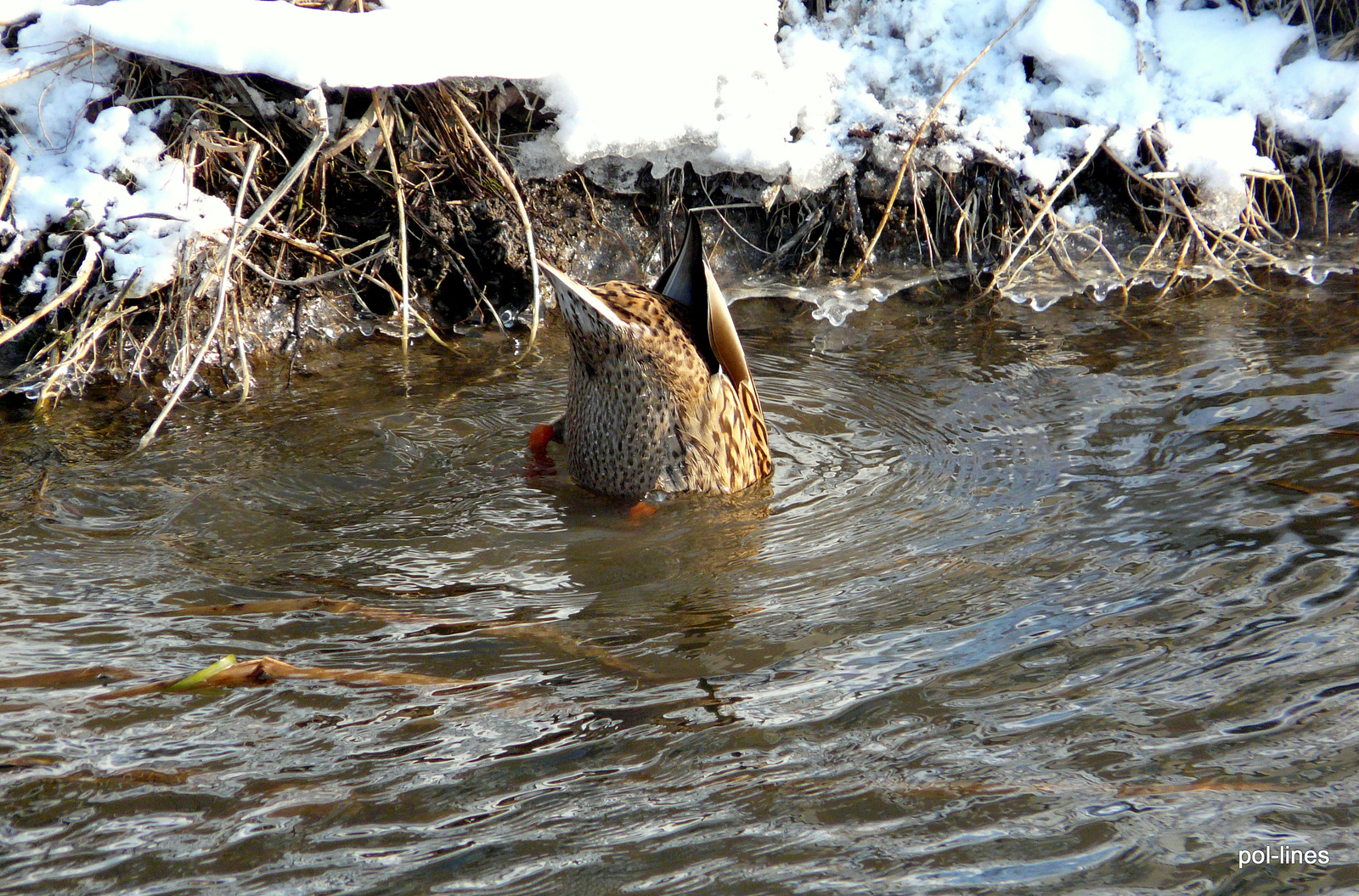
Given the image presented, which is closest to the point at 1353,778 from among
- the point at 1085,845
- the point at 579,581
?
the point at 1085,845

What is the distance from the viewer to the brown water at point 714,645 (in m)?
1.75

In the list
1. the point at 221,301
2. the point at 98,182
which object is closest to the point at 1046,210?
the point at 221,301

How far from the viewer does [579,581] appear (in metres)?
2.81

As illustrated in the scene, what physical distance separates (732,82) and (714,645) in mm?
3055

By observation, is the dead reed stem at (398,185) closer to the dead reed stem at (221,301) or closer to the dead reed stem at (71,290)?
the dead reed stem at (221,301)

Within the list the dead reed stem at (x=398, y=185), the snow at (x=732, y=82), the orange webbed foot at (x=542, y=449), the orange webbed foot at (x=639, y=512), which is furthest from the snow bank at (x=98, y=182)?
the orange webbed foot at (x=639, y=512)

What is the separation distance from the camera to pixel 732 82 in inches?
184

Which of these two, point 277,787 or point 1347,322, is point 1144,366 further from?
point 277,787

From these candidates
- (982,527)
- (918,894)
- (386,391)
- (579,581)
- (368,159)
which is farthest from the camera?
(368,159)

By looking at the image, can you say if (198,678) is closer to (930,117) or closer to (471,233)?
(471,233)

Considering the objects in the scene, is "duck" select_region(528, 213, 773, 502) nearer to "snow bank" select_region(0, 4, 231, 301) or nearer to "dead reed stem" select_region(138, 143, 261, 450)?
"dead reed stem" select_region(138, 143, 261, 450)

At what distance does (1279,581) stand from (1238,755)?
2.56 ft

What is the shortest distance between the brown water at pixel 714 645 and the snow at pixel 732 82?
97 cm

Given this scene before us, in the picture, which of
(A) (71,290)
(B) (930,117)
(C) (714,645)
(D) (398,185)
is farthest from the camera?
(B) (930,117)
